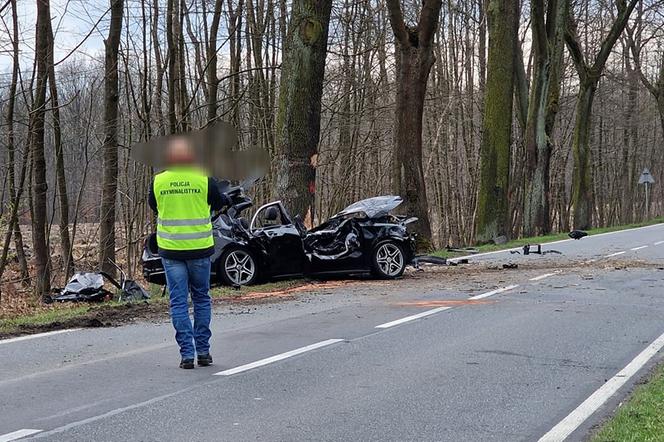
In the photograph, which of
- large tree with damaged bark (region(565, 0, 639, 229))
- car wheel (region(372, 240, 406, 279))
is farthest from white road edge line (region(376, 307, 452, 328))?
large tree with damaged bark (region(565, 0, 639, 229))

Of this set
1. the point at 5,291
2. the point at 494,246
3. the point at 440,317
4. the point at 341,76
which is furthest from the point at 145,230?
the point at 440,317

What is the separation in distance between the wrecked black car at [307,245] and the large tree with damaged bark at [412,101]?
5.92 m

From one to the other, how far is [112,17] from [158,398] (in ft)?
57.2

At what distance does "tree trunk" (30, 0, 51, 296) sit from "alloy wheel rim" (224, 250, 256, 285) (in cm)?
696

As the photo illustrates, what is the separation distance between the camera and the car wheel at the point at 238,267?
1291 centimetres

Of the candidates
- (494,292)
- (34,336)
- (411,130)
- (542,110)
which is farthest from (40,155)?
(542,110)

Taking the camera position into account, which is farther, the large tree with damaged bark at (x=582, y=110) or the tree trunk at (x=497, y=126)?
the large tree with damaged bark at (x=582, y=110)

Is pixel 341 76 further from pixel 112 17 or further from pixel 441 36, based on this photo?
pixel 441 36

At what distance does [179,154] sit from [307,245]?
7.23 meters

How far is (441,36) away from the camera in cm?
3981

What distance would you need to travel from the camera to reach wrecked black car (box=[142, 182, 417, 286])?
13000 millimetres

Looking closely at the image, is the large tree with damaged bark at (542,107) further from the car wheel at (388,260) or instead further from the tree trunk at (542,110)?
the car wheel at (388,260)

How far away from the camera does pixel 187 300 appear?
6902mm

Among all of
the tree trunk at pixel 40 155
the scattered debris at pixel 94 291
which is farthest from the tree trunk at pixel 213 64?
the scattered debris at pixel 94 291
